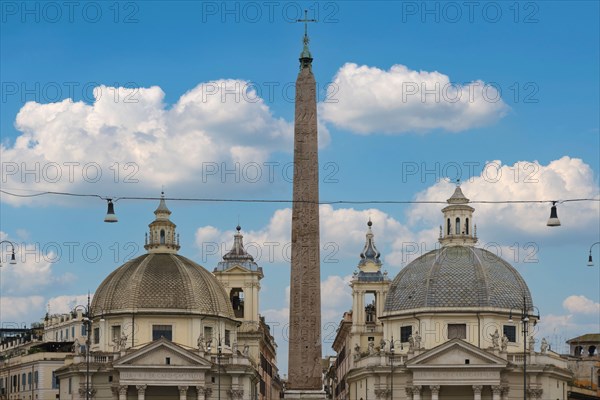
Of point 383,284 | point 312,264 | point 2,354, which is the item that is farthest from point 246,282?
point 312,264

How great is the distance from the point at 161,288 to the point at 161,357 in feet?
22.4

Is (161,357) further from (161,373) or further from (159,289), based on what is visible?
(159,289)

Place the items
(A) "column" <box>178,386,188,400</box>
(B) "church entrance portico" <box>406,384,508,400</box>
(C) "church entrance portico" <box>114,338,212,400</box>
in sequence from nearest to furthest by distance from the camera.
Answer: (C) "church entrance portico" <box>114,338,212,400</box>
(B) "church entrance portico" <box>406,384,508,400</box>
(A) "column" <box>178,386,188,400</box>

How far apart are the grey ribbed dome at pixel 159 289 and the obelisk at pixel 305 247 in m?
55.3

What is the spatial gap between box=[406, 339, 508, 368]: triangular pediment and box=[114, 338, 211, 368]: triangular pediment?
17.7 metres

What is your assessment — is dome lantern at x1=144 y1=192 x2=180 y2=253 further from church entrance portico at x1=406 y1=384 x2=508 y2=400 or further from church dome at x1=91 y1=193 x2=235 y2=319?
church entrance portico at x1=406 y1=384 x2=508 y2=400

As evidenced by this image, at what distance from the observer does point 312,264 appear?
64.4 metres

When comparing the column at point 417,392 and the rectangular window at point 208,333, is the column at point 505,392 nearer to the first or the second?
the column at point 417,392

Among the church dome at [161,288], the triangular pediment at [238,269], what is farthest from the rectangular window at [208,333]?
Result: the triangular pediment at [238,269]

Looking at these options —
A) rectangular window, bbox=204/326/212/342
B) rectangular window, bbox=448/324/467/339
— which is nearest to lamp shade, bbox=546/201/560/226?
rectangular window, bbox=448/324/467/339

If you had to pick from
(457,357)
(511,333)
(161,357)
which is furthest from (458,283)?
(161,357)

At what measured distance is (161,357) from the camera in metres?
115

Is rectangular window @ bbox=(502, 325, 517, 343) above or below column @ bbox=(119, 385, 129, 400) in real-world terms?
above

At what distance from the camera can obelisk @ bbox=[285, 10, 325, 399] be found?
209 ft
